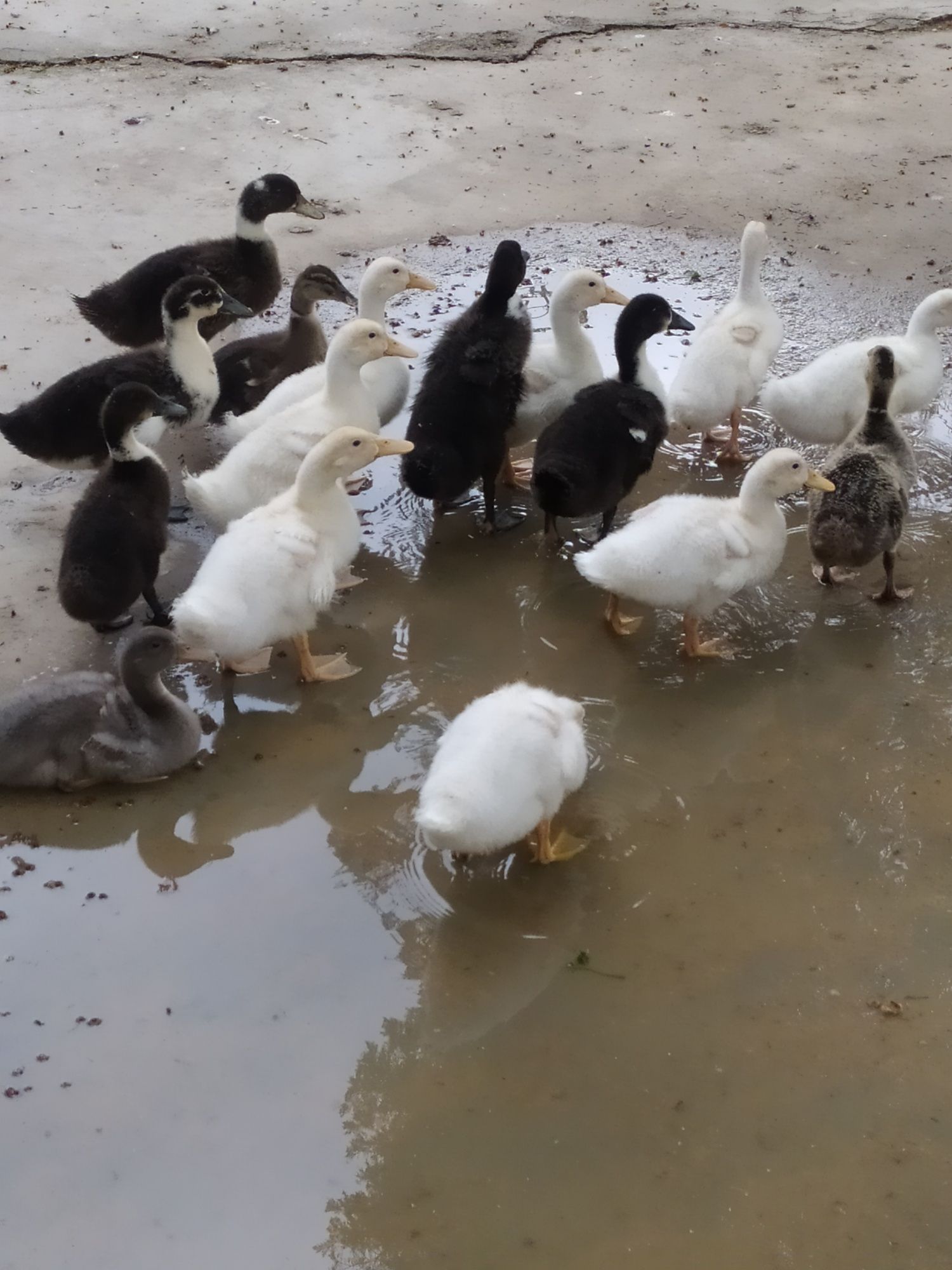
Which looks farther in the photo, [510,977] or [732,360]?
[732,360]

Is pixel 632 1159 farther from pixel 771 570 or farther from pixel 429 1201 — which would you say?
pixel 771 570

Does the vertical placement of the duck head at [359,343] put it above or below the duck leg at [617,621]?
above

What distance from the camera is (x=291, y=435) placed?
4.41 meters

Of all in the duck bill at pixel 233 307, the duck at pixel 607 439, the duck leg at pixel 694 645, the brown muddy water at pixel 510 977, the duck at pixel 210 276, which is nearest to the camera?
the brown muddy water at pixel 510 977

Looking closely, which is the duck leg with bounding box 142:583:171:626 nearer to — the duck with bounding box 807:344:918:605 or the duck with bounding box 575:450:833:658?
the duck with bounding box 575:450:833:658

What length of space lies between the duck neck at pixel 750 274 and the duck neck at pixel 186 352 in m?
2.30

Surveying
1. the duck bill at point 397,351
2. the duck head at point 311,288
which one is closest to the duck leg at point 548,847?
the duck bill at point 397,351

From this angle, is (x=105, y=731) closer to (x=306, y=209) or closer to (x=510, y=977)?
(x=510, y=977)

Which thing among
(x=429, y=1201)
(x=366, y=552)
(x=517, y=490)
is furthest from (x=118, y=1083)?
(x=517, y=490)

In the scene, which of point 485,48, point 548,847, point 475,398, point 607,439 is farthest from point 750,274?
point 485,48

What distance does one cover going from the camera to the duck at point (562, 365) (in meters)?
4.88

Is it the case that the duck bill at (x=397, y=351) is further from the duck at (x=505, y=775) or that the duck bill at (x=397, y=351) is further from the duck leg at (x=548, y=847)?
the duck leg at (x=548, y=847)

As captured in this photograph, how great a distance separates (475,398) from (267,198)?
6.19ft

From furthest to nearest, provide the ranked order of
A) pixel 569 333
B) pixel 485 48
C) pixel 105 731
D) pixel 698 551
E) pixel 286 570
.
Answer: pixel 485 48 → pixel 569 333 → pixel 698 551 → pixel 286 570 → pixel 105 731
